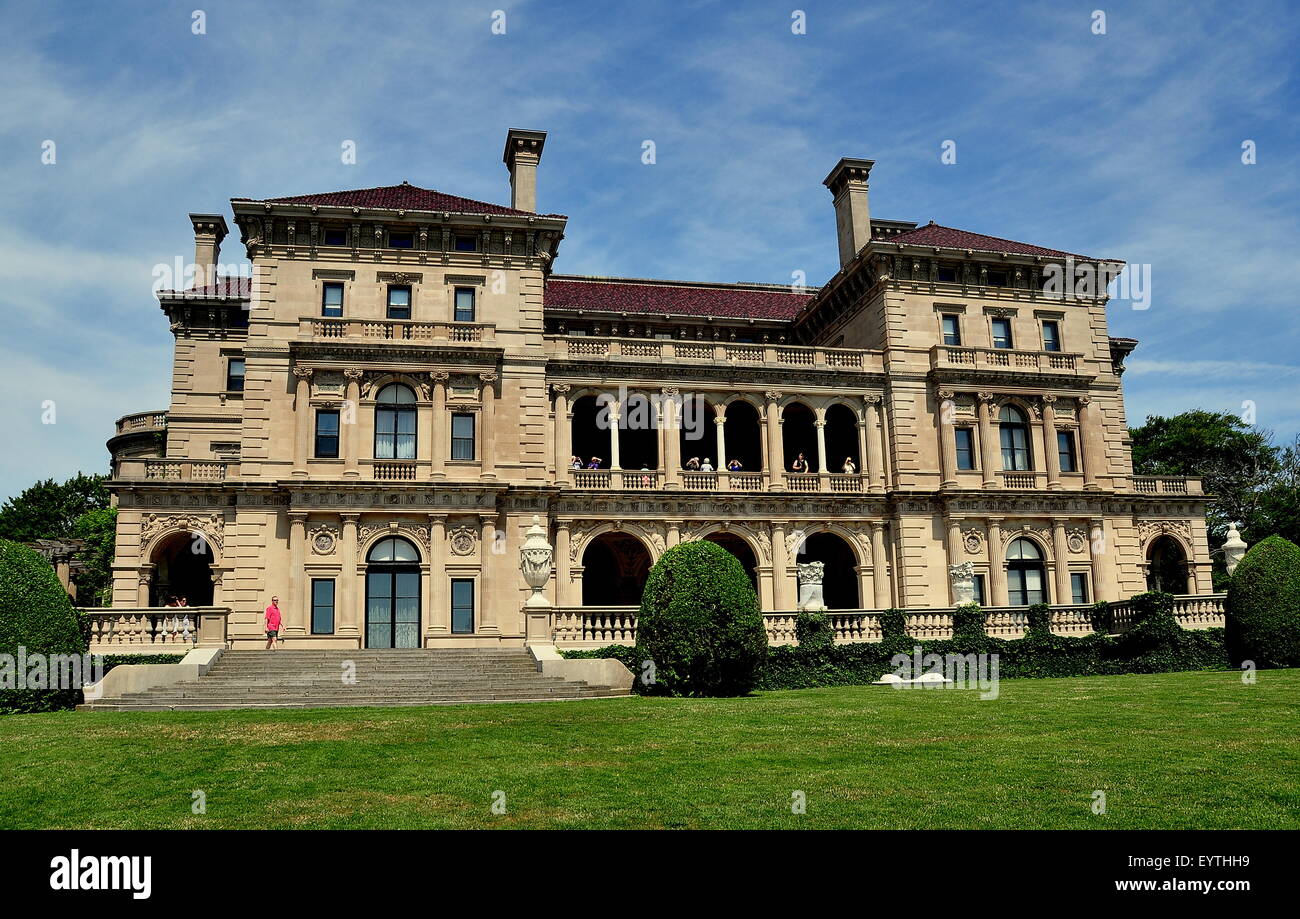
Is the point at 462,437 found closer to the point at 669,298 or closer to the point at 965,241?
the point at 669,298

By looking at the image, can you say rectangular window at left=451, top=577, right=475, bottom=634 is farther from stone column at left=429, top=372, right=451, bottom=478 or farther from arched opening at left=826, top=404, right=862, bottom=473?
arched opening at left=826, top=404, right=862, bottom=473

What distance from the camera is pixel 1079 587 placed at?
42312mm

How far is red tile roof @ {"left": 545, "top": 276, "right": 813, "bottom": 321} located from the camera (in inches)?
1848

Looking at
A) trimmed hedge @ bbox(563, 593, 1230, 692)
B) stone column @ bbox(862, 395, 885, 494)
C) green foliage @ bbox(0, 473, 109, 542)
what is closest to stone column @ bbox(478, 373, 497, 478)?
trimmed hedge @ bbox(563, 593, 1230, 692)

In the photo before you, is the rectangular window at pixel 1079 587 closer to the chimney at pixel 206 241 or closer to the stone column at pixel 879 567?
the stone column at pixel 879 567

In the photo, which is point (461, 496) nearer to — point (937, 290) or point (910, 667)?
point (910, 667)

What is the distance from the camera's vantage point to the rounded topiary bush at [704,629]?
77.0ft

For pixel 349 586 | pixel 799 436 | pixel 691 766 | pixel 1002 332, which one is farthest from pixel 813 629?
pixel 1002 332

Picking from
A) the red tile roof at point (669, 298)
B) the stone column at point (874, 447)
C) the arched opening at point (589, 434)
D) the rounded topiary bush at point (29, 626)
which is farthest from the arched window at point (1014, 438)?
the rounded topiary bush at point (29, 626)

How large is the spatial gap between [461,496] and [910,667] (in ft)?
53.8

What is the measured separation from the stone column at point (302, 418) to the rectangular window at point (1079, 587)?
30.1 m

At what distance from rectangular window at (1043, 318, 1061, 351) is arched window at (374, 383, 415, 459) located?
26.7 m

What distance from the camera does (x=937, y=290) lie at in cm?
4334
